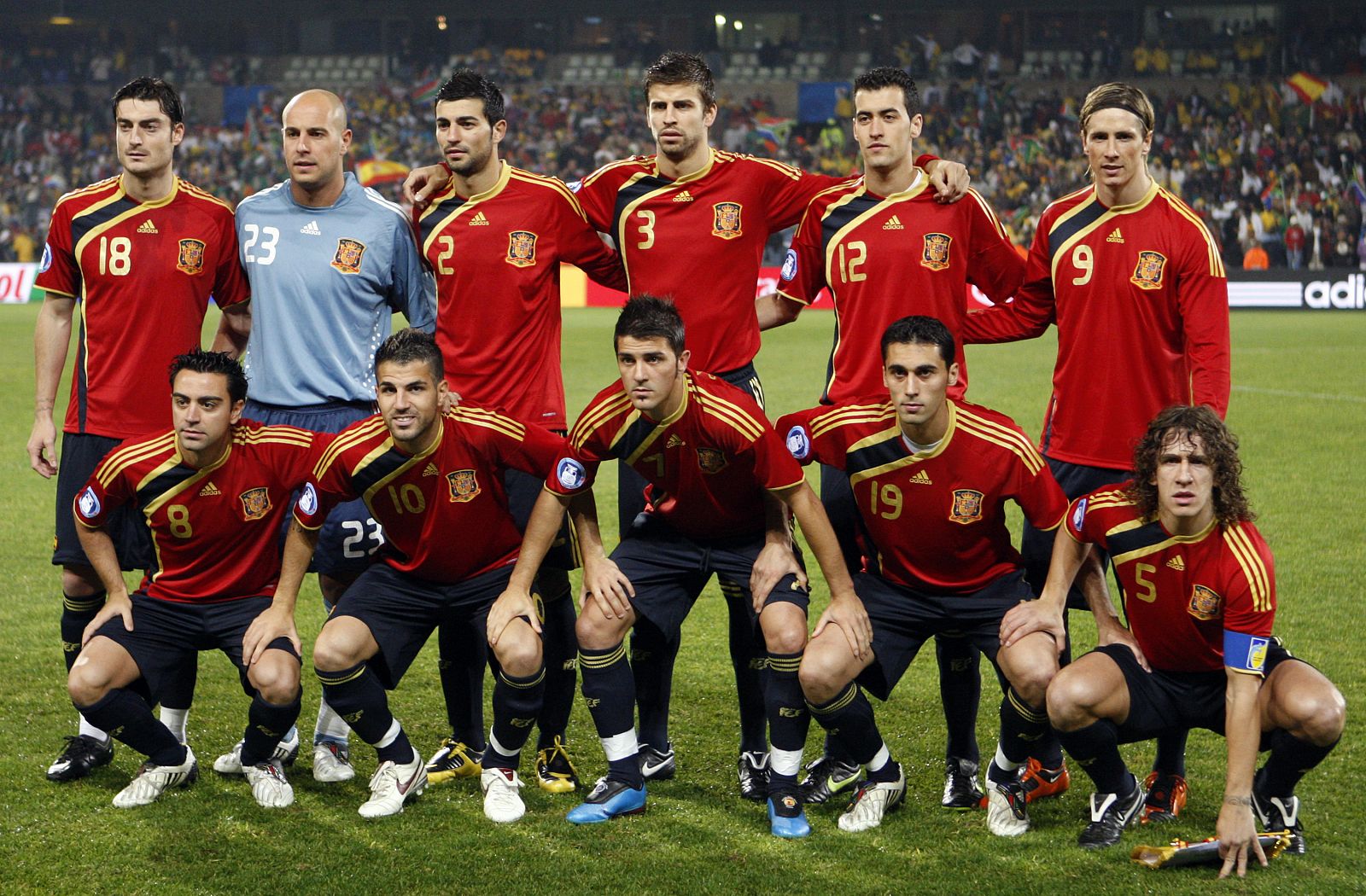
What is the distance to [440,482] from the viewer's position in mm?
4727

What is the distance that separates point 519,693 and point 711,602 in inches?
111

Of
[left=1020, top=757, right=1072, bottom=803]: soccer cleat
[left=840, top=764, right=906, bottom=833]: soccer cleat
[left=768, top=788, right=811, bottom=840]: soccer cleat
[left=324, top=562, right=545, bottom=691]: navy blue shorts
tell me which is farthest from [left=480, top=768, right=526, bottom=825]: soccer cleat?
[left=1020, top=757, right=1072, bottom=803]: soccer cleat

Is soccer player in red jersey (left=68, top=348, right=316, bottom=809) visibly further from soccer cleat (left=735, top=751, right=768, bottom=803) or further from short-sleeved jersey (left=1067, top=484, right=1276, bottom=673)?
short-sleeved jersey (left=1067, top=484, right=1276, bottom=673)

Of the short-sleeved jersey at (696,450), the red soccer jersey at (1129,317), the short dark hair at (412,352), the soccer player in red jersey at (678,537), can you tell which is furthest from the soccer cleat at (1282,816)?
the short dark hair at (412,352)

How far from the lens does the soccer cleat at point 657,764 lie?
193 inches

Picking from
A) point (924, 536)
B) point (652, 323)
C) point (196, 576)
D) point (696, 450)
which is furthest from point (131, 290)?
point (924, 536)

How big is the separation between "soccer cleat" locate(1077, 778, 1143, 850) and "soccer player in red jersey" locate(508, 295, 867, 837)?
0.84 metres

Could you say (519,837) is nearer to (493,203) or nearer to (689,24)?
(493,203)

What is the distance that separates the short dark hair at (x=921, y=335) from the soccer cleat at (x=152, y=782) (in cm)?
262

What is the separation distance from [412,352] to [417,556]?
2.31ft

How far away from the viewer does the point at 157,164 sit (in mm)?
5113

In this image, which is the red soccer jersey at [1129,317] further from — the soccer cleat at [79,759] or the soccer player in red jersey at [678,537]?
the soccer cleat at [79,759]

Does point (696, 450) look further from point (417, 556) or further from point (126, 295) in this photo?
point (126, 295)

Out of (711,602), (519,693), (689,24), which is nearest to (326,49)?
(689,24)
